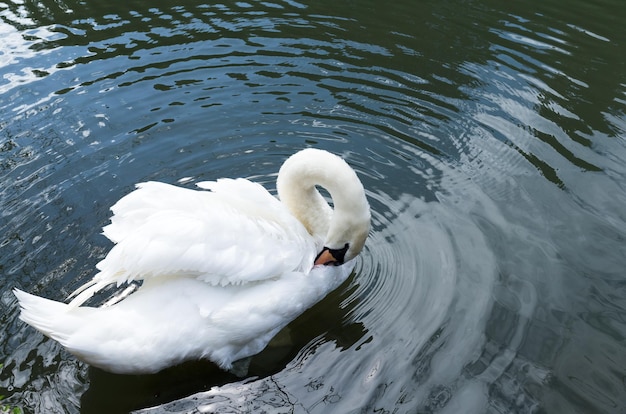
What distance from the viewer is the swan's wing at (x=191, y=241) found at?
430 centimetres

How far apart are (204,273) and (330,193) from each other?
1209 millimetres

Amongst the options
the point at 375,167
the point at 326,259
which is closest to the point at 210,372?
the point at 326,259

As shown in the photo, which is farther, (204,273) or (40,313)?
(204,273)

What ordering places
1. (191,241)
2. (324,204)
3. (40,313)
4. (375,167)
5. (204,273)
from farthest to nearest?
(375,167), (324,204), (204,273), (191,241), (40,313)

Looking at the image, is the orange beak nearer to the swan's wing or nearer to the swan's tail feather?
the swan's wing

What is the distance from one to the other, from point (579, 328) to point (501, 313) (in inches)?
22.3

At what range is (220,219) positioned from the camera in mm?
4523

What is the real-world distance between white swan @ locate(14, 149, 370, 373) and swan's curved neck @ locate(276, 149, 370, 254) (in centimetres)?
1

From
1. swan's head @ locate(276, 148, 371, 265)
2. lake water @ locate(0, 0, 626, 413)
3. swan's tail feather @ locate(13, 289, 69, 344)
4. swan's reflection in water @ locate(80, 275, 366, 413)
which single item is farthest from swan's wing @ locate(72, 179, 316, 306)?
lake water @ locate(0, 0, 626, 413)

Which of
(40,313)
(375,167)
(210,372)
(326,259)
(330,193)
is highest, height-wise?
(330,193)

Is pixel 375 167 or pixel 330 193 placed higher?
pixel 330 193

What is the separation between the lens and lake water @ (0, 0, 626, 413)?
4621mm

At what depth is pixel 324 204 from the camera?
214 inches

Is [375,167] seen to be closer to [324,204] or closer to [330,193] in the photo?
[324,204]
